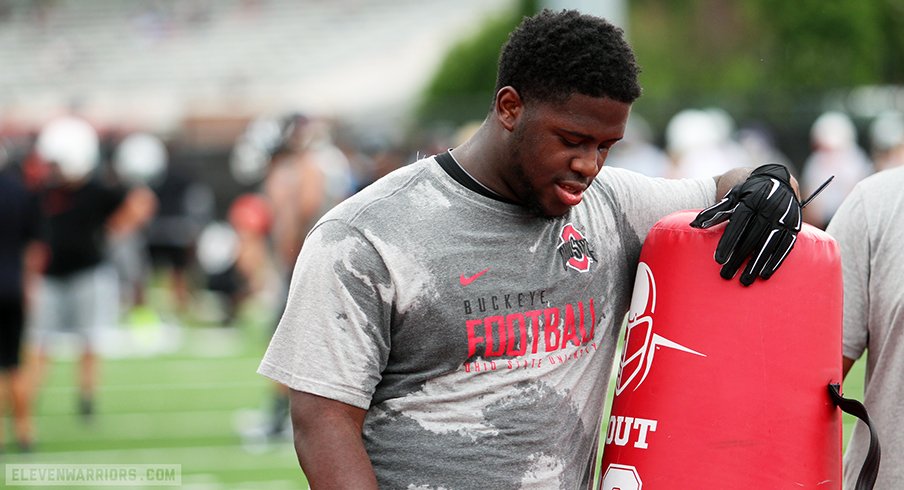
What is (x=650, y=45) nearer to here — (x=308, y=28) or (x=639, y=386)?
(x=308, y=28)

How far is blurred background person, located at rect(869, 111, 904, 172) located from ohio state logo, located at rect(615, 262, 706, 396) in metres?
6.12

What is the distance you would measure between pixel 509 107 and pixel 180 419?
7.02 m

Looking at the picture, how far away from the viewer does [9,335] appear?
8008mm

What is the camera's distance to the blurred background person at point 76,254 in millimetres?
9078

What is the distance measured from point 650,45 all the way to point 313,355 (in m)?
22.7

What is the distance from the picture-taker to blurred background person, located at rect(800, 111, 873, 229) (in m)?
14.4

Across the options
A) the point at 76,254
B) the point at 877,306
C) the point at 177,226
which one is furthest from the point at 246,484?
the point at 177,226

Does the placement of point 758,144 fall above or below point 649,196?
above

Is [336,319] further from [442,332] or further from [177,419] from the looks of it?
[177,419]

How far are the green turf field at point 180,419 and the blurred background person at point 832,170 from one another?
15.2 ft

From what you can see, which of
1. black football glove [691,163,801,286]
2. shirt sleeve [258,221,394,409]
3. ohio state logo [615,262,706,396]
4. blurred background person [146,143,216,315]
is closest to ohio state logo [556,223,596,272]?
ohio state logo [615,262,706,396]

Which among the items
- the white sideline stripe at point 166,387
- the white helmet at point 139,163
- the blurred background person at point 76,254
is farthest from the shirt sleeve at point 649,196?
the white helmet at point 139,163

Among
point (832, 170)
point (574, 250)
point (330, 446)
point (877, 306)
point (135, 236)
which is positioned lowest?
point (135, 236)

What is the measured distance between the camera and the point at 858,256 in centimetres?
299
